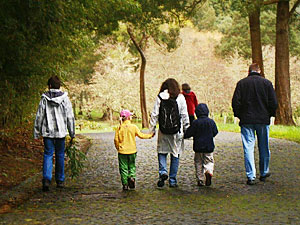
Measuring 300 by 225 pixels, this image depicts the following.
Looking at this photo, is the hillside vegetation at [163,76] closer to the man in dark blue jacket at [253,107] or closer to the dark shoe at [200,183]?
the man in dark blue jacket at [253,107]

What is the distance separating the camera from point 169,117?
8055 millimetres

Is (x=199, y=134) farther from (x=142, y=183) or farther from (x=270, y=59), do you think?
(x=270, y=59)

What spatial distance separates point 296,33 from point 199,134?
150 feet

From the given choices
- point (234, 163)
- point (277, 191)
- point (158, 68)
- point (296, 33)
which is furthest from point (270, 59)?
point (277, 191)

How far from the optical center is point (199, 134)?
27.2 ft

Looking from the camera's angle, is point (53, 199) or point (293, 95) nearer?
point (53, 199)

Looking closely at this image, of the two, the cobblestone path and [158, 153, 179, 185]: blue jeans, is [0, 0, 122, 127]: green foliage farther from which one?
[158, 153, 179, 185]: blue jeans

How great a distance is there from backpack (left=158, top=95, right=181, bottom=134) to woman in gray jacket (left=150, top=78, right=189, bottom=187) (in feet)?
0.19

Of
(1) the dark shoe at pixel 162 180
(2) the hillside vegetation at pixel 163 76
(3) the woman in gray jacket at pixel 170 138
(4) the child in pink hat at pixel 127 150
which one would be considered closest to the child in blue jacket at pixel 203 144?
(3) the woman in gray jacket at pixel 170 138

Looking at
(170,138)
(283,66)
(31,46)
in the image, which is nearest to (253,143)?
(170,138)

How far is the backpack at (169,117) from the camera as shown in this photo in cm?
804

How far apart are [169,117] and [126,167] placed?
0.97 m

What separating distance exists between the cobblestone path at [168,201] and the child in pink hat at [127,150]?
0.65 feet

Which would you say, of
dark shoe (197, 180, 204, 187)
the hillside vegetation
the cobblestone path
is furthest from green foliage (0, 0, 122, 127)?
the hillside vegetation
